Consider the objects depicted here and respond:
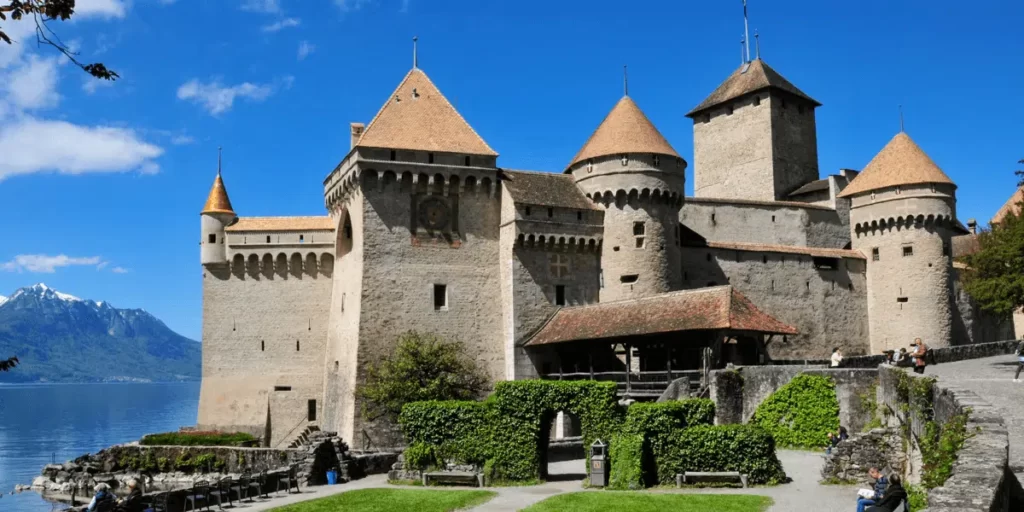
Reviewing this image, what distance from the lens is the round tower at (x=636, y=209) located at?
39.5m

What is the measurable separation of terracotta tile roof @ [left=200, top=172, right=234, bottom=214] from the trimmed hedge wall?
19.8 metres

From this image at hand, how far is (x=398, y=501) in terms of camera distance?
2261 centimetres

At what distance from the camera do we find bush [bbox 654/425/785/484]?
23.1 metres

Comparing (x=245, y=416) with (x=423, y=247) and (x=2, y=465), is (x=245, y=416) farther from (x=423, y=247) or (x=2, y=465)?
(x=2, y=465)

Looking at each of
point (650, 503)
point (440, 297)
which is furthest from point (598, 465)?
point (440, 297)

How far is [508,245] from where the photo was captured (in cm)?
3897

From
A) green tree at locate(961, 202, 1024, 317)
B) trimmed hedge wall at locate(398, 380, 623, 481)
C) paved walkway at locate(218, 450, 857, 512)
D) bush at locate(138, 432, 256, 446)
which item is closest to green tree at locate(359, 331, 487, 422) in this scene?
bush at locate(138, 432, 256, 446)

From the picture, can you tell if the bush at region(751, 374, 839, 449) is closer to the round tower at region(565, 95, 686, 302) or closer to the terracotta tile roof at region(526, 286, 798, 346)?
the terracotta tile roof at region(526, 286, 798, 346)

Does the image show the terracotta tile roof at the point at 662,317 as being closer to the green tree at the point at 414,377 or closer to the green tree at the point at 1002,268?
the green tree at the point at 414,377

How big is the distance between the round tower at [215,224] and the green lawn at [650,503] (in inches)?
1006

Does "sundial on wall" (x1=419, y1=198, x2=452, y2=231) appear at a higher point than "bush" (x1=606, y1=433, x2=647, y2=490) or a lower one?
higher

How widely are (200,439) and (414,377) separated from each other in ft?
33.2

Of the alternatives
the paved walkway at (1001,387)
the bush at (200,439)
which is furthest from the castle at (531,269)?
the paved walkway at (1001,387)

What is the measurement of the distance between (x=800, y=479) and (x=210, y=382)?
90.4 feet
